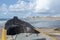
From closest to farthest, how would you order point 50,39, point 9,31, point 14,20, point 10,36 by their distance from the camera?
point 50,39 → point 10,36 → point 9,31 → point 14,20

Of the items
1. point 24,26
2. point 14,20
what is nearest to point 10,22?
point 14,20

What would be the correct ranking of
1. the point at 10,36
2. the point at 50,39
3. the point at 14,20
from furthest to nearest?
the point at 14,20 → the point at 10,36 → the point at 50,39

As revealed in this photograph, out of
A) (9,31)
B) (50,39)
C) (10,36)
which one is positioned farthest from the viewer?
(9,31)

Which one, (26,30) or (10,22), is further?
(10,22)

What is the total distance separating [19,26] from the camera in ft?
14.9

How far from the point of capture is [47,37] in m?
3.79

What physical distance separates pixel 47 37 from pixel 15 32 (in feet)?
2.56

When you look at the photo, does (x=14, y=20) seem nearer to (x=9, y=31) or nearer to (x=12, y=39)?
(x=9, y=31)

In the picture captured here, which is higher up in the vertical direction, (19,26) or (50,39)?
(19,26)

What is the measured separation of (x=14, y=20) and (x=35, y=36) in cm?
124

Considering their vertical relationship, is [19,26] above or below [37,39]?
above

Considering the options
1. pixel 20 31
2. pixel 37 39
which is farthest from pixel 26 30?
pixel 37 39

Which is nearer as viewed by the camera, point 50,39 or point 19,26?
point 50,39

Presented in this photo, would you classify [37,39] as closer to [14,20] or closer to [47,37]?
[47,37]
